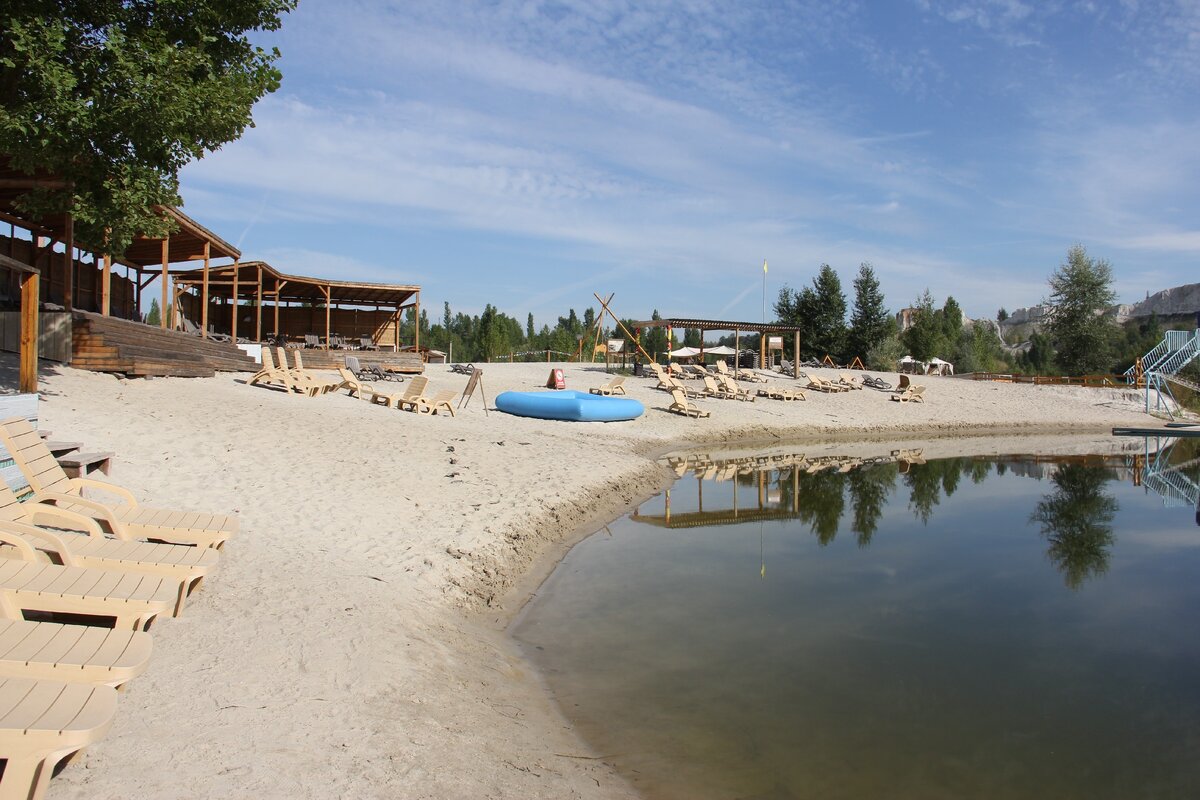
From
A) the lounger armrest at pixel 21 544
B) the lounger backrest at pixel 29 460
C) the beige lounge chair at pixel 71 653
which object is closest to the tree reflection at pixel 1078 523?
the beige lounge chair at pixel 71 653

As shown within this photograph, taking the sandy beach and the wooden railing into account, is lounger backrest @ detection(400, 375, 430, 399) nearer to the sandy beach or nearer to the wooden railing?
the sandy beach

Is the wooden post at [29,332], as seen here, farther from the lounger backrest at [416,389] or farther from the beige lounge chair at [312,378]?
the lounger backrest at [416,389]

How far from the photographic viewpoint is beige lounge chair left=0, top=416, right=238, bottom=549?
5359 mm

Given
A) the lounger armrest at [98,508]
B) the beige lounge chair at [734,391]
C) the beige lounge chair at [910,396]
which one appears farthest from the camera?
the beige lounge chair at [910,396]

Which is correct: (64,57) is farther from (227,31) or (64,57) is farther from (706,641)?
(706,641)

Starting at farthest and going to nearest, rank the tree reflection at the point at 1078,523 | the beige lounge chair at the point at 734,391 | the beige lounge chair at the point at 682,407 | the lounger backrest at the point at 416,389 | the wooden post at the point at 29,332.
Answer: the beige lounge chair at the point at 734,391
the beige lounge chair at the point at 682,407
the lounger backrest at the point at 416,389
the tree reflection at the point at 1078,523
the wooden post at the point at 29,332

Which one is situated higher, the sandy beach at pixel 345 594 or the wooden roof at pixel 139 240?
the wooden roof at pixel 139 240

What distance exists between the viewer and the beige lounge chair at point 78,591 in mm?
3736

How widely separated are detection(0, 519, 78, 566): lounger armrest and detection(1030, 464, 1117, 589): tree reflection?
29.5ft

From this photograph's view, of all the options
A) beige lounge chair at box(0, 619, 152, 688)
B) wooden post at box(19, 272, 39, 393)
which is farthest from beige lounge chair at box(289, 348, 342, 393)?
beige lounge chair at box(0, 619, 152, 688)

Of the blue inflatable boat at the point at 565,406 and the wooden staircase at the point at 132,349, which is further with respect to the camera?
the blue inflatable boat at the point at 565,406

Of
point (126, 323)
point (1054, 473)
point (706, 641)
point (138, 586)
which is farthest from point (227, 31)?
point (1054, 473)

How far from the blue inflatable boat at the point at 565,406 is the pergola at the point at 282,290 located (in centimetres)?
941

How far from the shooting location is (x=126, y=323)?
13.7m
